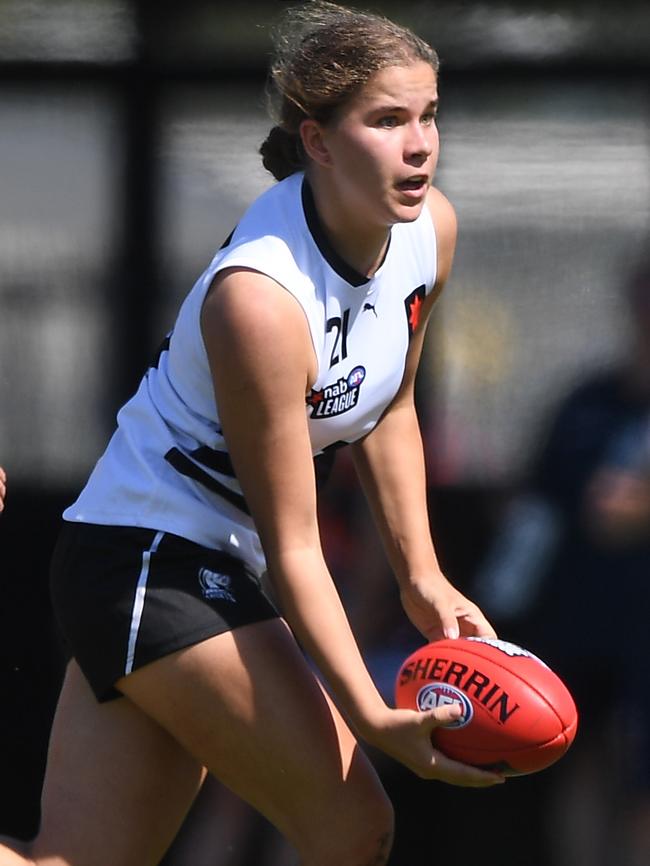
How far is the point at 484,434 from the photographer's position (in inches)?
155

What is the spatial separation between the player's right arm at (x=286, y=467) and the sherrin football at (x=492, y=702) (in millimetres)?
56

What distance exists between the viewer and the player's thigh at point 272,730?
8.93 feet

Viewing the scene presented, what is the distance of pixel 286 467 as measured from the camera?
2.66 m

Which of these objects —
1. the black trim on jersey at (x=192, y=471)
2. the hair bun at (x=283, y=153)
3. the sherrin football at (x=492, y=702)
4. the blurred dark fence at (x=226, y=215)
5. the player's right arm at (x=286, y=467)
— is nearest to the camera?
the player's right arm at (x=286, y=467)

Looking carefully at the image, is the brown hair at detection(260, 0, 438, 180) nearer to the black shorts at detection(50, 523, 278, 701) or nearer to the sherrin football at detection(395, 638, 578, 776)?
the black shorts at detection(50, 523, 278, 701)

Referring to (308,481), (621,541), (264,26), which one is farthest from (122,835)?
(264,26)

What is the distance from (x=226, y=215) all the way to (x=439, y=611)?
4.27 feet

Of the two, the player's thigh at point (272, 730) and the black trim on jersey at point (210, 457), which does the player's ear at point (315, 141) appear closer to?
the black trim on jersey at point (210, 457)

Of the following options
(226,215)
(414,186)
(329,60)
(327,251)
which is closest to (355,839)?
(327,251)

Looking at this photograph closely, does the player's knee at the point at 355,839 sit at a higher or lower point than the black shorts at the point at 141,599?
lower

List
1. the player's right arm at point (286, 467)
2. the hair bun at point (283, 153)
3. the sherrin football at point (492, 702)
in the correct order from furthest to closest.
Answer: the hair bun at point (283, 153), the sherrin football at point (492, 702), the player's right arm at point (286, 467)

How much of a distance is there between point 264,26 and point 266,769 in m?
1.85

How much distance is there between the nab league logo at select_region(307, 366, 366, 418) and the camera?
278cm

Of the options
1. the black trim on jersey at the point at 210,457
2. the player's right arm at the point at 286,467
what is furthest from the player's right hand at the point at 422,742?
the black trim on jersey at the point at 210,457
